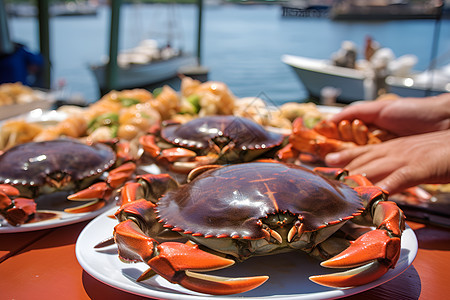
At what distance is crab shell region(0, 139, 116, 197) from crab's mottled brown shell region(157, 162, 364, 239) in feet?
1.68

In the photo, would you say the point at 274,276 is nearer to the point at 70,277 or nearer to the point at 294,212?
the point at 294,212

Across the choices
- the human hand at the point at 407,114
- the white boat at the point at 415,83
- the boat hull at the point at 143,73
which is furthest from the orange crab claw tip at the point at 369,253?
the boat hull at the point at 143,73

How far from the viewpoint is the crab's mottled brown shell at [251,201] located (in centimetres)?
90

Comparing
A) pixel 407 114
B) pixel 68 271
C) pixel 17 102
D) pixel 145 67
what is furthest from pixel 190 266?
pixel 145 67

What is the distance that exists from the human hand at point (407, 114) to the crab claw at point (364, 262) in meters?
1.05

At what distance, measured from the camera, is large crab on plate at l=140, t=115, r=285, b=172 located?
1.51 metres

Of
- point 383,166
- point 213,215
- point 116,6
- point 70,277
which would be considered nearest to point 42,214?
point 70,277

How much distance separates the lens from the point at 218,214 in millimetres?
919

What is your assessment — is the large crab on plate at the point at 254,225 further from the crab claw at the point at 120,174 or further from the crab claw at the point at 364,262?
the crab claw at the point at 120,174

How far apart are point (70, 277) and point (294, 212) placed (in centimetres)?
62

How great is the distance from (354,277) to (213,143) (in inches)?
35.0

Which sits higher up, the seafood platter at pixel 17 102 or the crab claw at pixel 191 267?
the crab claw at pixel 191 267

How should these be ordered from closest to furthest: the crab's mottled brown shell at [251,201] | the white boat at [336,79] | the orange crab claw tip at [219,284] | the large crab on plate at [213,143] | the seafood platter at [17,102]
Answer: the orange crab claw tip at [219,284]
the crab's mottled brown shell at [251,201]
the large crab on plate at [213,143]
the seafood platter at [17,102]
the white boat at [336,79]

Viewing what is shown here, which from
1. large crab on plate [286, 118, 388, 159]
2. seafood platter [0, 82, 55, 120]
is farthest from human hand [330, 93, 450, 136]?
seafood platter [0, 82, 55, 120]
